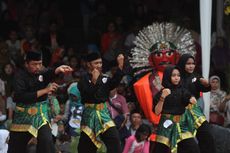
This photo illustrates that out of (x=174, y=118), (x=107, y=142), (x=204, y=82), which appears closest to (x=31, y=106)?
(x=107, y=142)

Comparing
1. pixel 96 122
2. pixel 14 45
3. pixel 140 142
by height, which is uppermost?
pixel 14 45

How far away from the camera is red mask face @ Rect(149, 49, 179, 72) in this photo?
14.0 m

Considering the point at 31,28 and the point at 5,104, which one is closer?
the point at 5,104

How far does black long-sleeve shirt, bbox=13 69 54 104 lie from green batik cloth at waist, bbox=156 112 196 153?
5.46ft

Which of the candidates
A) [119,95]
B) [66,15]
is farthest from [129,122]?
[66,15]

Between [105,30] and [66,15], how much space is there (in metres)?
1.29

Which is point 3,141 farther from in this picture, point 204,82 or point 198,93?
point 204,82

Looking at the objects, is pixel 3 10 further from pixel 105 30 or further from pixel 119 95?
pixel 119 95

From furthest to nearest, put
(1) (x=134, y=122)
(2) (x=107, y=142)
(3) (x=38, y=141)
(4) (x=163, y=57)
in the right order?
(1) (x=134, y=122), (4) (x=163, y=57), (2) (x=107, y=142), (3) (x=38, y=141)

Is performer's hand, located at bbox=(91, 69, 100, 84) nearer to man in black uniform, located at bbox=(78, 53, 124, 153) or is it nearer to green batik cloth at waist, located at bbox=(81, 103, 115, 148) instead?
man in black uniform, located at bbox=(78, 53, 124, 153)

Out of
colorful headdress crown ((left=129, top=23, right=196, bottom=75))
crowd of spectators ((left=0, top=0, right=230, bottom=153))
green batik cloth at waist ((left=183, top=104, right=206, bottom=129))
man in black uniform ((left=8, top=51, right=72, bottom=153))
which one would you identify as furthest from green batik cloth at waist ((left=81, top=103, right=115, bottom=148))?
colorful headdress crown ((left=129, top=23, right=196, bottom=75))

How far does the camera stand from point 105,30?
17.8m

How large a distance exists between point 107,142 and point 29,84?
132 cm

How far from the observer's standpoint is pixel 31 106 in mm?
11500
